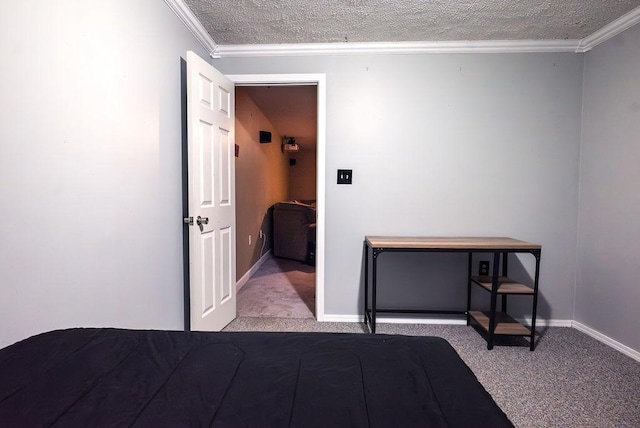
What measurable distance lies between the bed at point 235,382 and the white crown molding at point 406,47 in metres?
2.33

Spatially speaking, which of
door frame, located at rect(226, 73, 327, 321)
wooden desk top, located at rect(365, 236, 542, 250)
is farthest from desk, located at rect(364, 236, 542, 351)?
door frame, located at rect(226, 73, 327, 321)

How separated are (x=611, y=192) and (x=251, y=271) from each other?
148 inches

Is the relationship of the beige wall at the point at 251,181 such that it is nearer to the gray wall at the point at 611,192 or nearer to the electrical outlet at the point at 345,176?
the electrical outlet at the point at 345,176

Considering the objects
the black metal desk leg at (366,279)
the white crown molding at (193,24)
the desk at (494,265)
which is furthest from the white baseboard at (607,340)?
the white crown molding at (193,24)

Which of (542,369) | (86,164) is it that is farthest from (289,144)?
(542,369)

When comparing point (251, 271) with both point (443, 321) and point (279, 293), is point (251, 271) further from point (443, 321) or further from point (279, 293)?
point (443, 321)

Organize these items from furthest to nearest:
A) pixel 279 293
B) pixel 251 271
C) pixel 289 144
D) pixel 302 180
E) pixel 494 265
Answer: pixel 302 180 → pixel 289 144 → pixel 251 271 → pixel 279 293 → pixel 494 265

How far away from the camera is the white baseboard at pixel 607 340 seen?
2.05 m

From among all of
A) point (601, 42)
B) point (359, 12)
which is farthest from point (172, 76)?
point (601, 42)

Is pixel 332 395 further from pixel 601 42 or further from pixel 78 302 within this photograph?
pixel 601 42

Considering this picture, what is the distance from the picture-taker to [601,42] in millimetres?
2320

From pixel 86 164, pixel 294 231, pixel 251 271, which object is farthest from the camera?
pixel 294 231

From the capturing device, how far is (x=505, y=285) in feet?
7.28

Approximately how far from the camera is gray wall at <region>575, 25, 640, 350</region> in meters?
2.07
